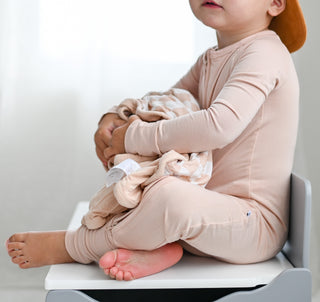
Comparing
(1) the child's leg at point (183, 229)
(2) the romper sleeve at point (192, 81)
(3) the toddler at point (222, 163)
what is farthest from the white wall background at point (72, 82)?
(1) the child's leg at point (183, 229)

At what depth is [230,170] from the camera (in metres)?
1.16

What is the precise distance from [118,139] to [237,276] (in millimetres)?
354

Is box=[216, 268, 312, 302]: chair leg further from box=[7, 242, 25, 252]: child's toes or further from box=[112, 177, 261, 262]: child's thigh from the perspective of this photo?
box=[7, 242, 25, 252]: child's toes

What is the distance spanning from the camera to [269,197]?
45.3 inches

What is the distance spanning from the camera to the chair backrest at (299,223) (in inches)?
43.2

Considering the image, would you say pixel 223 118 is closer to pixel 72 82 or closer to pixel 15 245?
pixel 15 245

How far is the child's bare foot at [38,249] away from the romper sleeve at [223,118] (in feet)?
0.79

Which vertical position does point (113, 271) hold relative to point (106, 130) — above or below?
below

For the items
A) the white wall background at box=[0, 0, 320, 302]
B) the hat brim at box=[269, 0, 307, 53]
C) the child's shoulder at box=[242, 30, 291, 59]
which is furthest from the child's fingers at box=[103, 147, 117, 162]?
the white wall background at box=[0, 0, 320, 302]

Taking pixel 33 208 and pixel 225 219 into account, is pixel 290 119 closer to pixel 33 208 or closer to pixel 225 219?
pixel 225 219

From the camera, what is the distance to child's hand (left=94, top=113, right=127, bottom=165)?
Answer: 1.21m

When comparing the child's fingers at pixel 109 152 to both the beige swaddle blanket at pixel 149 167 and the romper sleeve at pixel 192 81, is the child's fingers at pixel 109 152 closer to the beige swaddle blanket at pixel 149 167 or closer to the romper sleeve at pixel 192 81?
the beige swaddle blanket at pixel 149 167

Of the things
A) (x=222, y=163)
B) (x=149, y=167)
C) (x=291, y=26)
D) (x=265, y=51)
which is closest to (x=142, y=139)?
(x=149, y=167)

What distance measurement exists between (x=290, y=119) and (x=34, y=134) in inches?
37.6
